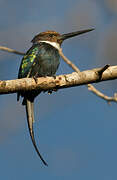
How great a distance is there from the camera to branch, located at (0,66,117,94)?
255cm

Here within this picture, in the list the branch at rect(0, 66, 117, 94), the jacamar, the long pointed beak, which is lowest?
the branch at rect(0, 66, 117, 94)

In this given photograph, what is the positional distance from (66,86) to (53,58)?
120 centimetres

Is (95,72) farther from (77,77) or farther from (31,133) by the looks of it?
(31,133)

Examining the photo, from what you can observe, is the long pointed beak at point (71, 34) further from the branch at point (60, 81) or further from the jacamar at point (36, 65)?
the branch at point (60, 81)

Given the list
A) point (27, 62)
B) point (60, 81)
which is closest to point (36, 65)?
point (27, 62)

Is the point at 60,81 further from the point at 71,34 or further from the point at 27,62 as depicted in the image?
the point at 71,34

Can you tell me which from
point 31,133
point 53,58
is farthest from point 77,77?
point 53,58

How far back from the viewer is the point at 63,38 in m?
4.35

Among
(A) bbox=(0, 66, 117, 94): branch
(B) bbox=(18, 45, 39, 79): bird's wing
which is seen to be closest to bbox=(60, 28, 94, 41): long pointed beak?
(B) bbox=(18, 45, 39, 79): bird's wing

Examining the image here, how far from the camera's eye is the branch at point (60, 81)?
255cm

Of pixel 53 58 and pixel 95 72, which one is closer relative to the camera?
pixel 95 72

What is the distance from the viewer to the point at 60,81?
8.59 feet

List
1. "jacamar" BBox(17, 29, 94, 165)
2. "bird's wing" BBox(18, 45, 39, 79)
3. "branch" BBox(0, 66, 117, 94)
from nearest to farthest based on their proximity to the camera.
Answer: "branch" BBox(0, 66, 117, 94) → "jacamar" BBox(17, 29, 94, 165) → "bird's wing" BBox(18, 45, 39, 79)

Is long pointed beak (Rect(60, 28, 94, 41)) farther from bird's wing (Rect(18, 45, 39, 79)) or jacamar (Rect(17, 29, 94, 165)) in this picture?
bird's wing (Rect(18, 45, 39, 79))
